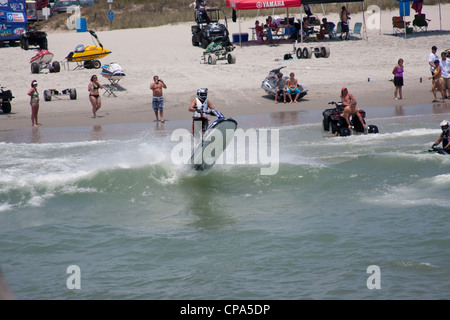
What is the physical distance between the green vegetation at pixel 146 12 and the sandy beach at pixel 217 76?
5.13m

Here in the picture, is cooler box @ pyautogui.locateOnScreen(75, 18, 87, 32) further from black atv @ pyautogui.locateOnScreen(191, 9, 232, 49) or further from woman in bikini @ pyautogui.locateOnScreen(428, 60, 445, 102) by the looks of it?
woman in bikini @ pyautogui.locateOnScreen(428, 60, 445, 102)

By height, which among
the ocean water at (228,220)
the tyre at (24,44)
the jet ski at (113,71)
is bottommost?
the ocean water at (228,220)

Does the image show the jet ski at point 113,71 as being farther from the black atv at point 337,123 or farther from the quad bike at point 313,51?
the black atv at point 337,123

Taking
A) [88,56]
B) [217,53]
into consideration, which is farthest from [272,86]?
[88,56]

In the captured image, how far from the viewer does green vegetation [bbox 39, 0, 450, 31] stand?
36500 mm

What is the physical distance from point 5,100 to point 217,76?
26.9ft

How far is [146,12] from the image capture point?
40875mm

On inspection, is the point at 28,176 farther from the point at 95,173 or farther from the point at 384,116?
the point at 384,116

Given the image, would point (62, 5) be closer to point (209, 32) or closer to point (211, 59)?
point (209, 32)

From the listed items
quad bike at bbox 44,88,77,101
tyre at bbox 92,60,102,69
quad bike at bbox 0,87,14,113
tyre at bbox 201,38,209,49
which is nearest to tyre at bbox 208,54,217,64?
tyre at bbox 201,38,209,49

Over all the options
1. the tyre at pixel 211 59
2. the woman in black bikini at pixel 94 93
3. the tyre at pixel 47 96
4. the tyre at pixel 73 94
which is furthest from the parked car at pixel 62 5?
Answer: the woman in black bikini at pixel 94 93

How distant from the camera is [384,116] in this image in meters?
18.7

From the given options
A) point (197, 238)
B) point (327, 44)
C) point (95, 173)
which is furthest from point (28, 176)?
point (327, 44)

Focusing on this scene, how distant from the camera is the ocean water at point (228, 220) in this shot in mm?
7871
